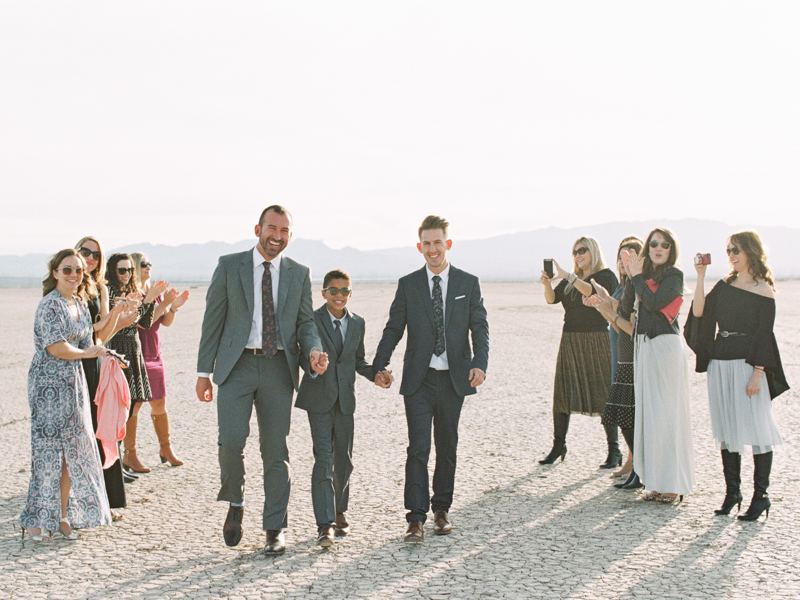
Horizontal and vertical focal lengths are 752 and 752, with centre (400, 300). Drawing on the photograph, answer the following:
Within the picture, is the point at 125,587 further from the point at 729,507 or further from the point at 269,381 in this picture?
the point at 729,507

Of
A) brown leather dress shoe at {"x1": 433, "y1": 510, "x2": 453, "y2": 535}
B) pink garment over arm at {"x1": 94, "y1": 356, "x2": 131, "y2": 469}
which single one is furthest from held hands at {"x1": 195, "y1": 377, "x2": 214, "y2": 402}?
brown leather dress shoe at {"x1": 433, "y1": 510, "x2": 453, "y2": 535}

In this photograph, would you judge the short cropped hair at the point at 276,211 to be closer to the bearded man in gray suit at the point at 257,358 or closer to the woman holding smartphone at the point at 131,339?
the bearded man in gray suit at the point at 257,358

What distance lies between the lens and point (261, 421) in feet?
16.0

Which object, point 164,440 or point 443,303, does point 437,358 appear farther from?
point 164,440

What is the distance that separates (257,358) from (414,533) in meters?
1.51

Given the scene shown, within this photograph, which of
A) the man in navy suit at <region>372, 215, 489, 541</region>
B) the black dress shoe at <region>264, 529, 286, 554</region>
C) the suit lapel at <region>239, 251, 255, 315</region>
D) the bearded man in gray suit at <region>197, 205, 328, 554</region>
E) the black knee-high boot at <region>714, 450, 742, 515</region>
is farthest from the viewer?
the black knee-high boot at <region>714, 450, 742, 515</region>

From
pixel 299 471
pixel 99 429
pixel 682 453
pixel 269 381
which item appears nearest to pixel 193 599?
pixel 269 381

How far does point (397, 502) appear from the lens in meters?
5.78

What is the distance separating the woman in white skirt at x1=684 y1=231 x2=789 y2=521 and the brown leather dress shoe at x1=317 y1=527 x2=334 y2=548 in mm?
2803

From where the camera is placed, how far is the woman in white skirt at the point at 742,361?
5426 mm

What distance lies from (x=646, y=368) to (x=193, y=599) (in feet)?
12.3

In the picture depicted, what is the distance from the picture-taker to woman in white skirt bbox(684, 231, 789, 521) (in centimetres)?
543

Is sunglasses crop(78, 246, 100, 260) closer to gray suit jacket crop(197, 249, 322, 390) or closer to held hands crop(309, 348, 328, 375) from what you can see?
gray suit jacket crop(197, 249, 322, 390)

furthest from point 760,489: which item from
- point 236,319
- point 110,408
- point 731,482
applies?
point 110,408
